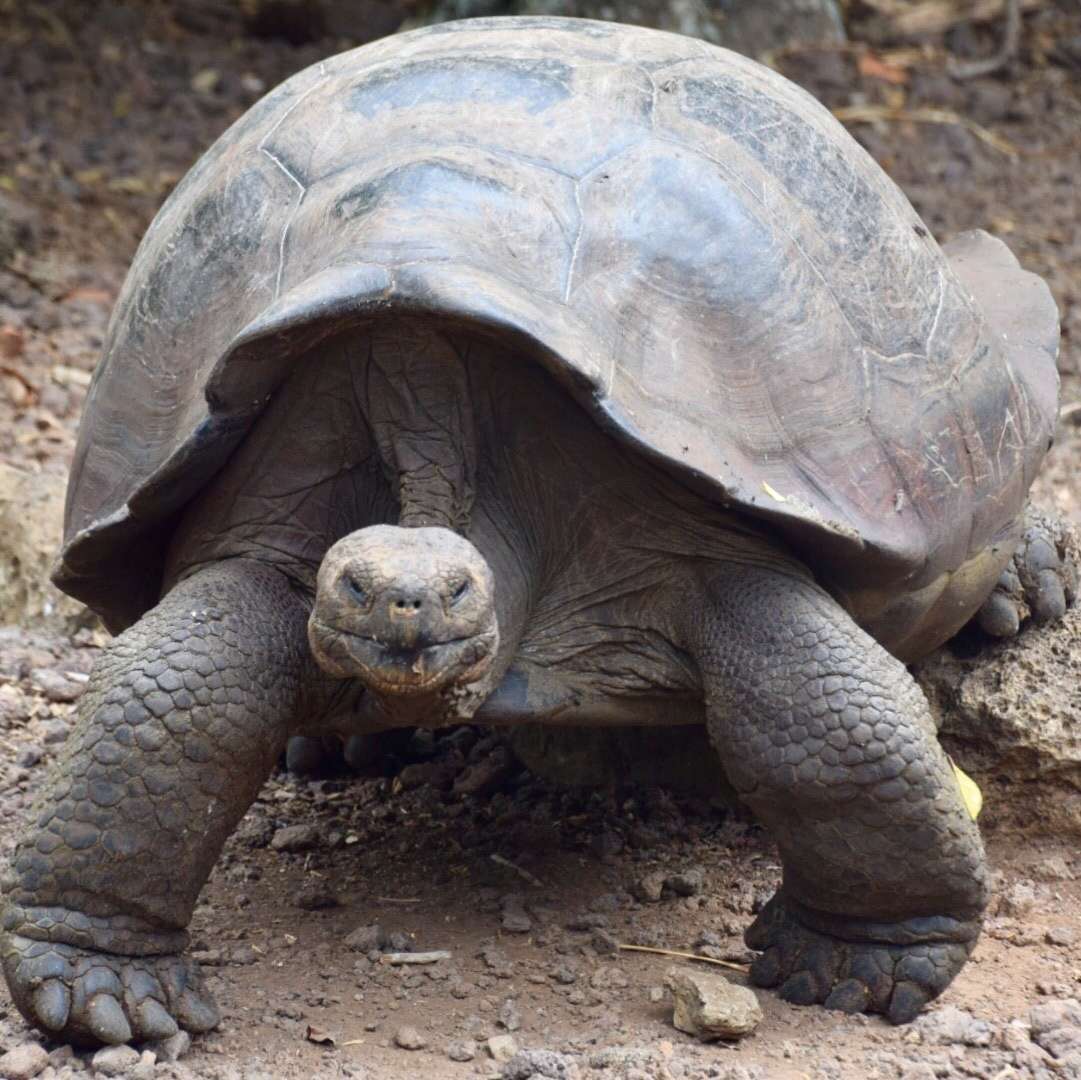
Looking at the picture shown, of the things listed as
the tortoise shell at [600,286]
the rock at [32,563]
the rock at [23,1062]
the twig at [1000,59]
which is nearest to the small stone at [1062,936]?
the tortoise shell at [600,286]

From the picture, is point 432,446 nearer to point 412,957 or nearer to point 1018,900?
point 412,957

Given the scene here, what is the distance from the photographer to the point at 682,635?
366 cm

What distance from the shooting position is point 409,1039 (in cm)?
339

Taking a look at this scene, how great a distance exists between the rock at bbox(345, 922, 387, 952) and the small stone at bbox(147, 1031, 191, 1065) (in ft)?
1.80

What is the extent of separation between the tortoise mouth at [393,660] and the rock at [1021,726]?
71.3 inches

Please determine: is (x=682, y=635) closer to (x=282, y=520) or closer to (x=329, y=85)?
(x=282, y=520)

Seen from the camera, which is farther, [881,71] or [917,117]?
[881,71]

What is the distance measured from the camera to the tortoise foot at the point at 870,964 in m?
3.56

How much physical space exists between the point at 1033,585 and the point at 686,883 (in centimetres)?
122

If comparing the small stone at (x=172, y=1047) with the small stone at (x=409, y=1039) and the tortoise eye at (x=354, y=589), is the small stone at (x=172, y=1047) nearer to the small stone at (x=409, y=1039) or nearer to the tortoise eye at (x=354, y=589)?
the small stone at (x=409, y=1039)

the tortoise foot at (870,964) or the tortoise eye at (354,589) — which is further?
the tortoise foot at (870,964)

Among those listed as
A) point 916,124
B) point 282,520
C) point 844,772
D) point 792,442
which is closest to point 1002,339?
point 792,442

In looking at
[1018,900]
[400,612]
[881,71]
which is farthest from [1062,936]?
[881,71]

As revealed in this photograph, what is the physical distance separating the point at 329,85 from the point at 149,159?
5.58 m
